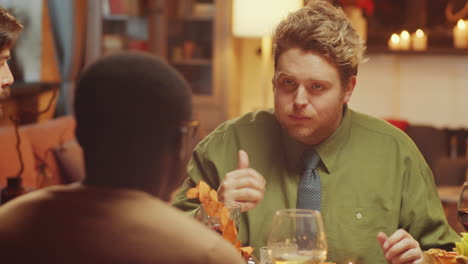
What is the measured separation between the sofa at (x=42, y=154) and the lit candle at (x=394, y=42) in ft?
8.21

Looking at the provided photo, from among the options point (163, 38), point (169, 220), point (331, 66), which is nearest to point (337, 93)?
point (331, 66)

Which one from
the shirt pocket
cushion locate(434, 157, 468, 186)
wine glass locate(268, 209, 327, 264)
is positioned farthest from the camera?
cushion locate(434, 157, 468, 186)

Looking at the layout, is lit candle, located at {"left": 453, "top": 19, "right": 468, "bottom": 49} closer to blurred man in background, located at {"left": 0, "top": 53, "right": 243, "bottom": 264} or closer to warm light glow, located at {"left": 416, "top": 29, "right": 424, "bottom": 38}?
warm light glow, located at {"left": 416, "top": 29, "right": 424, "bottom": 38}

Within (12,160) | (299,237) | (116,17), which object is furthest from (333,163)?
(116,17)

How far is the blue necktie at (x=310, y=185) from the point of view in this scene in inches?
65.8

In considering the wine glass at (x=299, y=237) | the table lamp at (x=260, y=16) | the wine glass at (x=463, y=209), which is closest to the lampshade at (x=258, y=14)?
the table lamp at (x=260, y=16)

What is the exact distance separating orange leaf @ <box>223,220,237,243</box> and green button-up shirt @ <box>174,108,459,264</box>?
0.36 meters

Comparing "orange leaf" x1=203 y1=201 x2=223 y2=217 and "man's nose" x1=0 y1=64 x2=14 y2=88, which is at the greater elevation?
"man's nose" x1=0 y1=64 x2=14 y2=88

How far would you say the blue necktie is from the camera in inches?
65.8

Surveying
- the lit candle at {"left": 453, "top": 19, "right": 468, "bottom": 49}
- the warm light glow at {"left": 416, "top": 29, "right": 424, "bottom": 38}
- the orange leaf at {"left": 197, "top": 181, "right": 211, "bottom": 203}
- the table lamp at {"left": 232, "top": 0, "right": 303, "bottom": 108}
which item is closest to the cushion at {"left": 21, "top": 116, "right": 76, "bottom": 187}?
the table lamp at {"left": 232, "top": 0, "right": 303, "bottom": 108}

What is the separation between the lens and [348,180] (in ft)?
5.59

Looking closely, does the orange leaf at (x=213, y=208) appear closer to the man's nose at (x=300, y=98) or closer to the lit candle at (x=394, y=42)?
the man's nose at (x=300, y=98)

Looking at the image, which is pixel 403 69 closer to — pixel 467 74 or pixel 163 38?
pixel 467 74

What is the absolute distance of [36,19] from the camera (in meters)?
4.91
